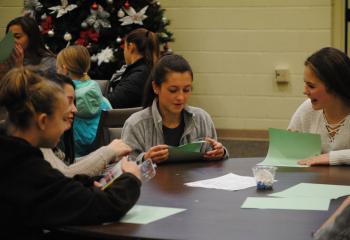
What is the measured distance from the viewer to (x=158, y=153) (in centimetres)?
311

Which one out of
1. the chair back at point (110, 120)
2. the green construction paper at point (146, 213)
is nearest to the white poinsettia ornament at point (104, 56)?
the chair back at point (110, 120)

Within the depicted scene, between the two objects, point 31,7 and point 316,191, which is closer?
point 316,191

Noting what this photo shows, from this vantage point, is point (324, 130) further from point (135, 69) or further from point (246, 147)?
point (246, 147)

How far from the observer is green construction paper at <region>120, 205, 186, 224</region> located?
2.18 metres

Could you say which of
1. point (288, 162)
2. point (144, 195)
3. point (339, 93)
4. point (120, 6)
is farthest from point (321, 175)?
point (120, 6)

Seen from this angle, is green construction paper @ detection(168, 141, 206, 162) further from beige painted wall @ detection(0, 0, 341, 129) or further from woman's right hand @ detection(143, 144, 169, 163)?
beige painted wall @ detection(0, 0, 341, 129)

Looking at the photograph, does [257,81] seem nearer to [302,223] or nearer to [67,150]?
[67,150]

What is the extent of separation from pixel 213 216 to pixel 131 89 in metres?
3.20

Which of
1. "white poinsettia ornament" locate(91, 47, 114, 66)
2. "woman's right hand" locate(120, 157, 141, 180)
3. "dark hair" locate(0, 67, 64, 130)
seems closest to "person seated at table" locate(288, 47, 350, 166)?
"woman's right hand" locate(120, 157, 141, 180)

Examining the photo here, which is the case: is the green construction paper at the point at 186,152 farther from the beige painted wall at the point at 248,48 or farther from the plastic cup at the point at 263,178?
the beige painted wall at the point at 248,48

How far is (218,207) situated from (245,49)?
4653 mm

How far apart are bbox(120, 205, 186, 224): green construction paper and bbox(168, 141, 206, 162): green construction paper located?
81 cm

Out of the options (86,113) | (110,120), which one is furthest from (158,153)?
(86,113)

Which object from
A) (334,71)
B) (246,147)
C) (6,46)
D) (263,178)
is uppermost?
(6,46)
